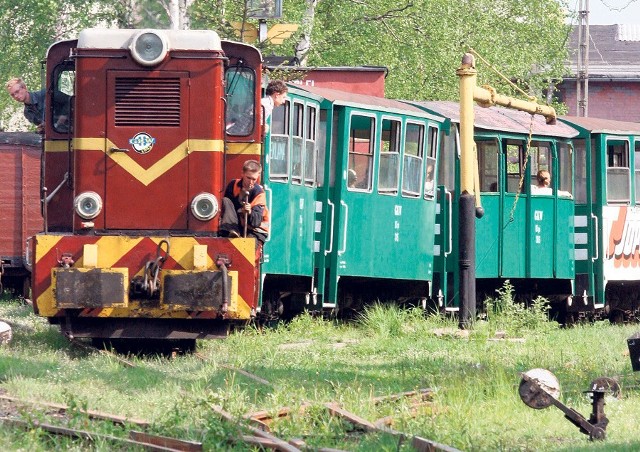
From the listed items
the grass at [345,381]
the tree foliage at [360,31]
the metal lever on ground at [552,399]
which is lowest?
the grass at [345,381]

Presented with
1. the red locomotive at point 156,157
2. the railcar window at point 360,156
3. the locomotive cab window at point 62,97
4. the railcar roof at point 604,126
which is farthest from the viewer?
the railcar roof at point 604,126

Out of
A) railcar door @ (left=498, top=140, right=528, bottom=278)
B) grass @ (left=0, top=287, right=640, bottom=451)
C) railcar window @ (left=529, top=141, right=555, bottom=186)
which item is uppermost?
railcar window @ (left=529, top=141, right=555, bottom=186)

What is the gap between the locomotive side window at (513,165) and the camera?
18.8 meters

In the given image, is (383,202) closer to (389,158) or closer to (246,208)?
(389,158)

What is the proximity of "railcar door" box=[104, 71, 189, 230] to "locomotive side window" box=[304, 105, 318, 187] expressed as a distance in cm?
357

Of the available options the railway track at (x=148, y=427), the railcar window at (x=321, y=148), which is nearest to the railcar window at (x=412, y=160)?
the railcar window at (x=321, y=148)

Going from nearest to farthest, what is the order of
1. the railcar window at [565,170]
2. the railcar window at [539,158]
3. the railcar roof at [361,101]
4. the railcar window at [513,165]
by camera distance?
1. the railcar roof at [361,101]
2. the railcar window at [513,165]
3. the railcar window at [539,158]
4. the railcar window at [565,170]

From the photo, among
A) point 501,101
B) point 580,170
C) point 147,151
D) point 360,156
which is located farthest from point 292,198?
point 580,170

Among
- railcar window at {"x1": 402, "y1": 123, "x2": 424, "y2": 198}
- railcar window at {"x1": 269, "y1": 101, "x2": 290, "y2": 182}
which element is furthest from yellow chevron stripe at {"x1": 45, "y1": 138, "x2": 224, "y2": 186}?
railcar window at {"x1": 402, "y1": 123, "x2": 424, "y2": 198}

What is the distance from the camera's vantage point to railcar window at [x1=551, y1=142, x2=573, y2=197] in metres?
19.4

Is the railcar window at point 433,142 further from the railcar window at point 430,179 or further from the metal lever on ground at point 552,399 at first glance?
the metal lever on ground at point 552,399

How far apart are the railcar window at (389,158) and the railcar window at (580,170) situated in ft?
13.4

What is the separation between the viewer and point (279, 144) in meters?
14.6

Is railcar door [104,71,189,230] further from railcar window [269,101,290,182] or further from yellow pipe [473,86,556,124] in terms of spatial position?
yellow pipe [473,86,556,124]
